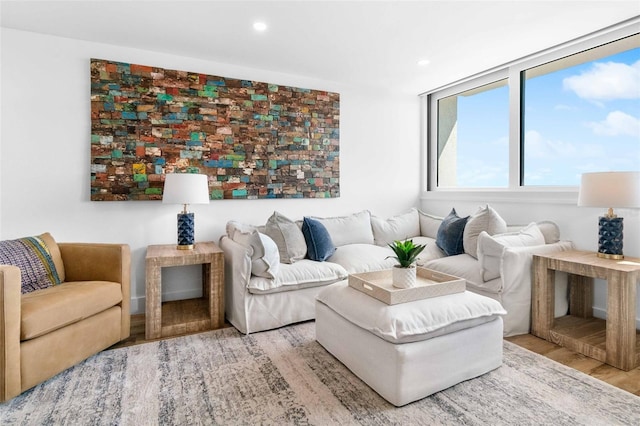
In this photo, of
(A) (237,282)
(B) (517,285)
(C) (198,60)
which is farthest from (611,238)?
(C) (198,60)

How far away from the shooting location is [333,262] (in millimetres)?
3357

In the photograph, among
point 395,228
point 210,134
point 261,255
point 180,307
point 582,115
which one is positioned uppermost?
point 582,115

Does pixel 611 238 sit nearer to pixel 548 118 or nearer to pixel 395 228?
pixel 548 118

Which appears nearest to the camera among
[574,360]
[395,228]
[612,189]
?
[574,360]

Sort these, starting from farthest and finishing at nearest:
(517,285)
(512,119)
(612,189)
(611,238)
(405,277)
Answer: (512,119)
(517,285)
(611,238)
(612,189)
(405,277)

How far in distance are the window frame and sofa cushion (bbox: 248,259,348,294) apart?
2.04 m

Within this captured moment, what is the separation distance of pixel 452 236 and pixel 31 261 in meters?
3.41

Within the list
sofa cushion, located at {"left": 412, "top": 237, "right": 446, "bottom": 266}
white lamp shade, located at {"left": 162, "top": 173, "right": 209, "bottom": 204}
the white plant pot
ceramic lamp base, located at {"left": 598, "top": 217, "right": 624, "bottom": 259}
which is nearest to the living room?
ceramic lamp base, located at {"left": 598, "top": 217, "right": 624, "bottom": 259}

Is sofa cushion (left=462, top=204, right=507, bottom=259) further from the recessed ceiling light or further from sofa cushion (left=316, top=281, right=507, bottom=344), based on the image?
the recessed ceiling light

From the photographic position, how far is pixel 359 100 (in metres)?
4.43

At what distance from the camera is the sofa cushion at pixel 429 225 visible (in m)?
4.10

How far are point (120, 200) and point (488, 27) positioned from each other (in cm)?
345

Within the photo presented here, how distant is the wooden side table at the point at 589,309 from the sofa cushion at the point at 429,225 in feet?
4.53

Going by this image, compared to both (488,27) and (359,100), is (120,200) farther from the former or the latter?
(488,27)
